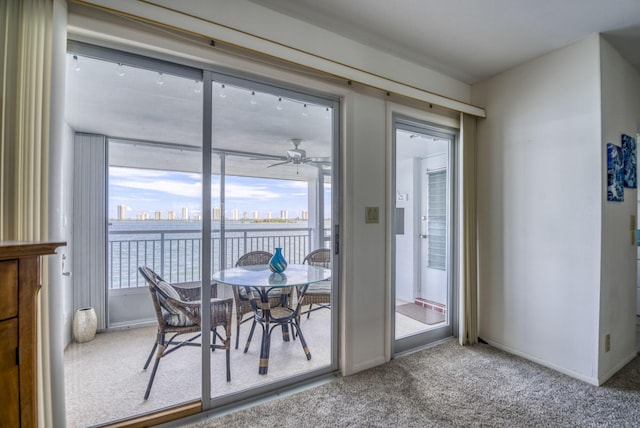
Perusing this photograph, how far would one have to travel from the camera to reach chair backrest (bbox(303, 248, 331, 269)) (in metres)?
2.44

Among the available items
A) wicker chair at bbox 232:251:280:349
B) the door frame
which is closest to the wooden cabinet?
wicker chair at bbox 232:251:280:349

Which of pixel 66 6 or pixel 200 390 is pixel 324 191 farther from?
pixel 66 6

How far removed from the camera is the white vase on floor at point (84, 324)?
195 centimetres

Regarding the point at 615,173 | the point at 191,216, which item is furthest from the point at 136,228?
the point at 615,173

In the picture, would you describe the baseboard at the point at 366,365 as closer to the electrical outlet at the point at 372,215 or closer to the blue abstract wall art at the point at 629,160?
the electrical outlet at the point at 372,215

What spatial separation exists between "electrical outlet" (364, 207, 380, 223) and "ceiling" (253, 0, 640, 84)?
52.5 inches

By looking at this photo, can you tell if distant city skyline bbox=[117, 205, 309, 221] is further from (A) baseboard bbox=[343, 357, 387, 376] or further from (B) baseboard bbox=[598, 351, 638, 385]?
(B) baseboard bbox=[598, 351, 638, 385]

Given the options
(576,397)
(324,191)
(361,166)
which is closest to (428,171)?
(361,166)

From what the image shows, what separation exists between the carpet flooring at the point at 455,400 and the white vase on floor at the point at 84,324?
3.11 ft

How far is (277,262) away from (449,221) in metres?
1.90

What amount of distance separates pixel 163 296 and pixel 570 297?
3.10m

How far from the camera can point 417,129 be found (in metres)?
2.93

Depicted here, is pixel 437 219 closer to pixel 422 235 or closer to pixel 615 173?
pixel 422 235

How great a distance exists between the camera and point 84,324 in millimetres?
2049
